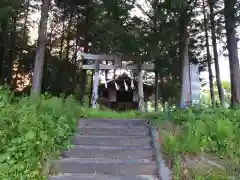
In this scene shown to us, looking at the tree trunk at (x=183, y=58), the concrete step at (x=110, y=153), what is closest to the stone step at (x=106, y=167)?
the concrete step at (x=110, y=153)

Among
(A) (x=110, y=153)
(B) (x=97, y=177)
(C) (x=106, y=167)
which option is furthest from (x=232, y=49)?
(B) (x=97, y=177)

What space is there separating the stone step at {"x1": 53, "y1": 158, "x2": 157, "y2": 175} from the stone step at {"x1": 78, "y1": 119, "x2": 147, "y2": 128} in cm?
248

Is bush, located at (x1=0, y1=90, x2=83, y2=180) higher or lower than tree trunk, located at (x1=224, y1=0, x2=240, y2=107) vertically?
lower

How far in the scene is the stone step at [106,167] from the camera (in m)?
5.10

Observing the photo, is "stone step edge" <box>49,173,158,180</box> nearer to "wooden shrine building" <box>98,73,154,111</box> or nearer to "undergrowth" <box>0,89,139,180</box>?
"undergrowth" <box>0,89,139,180</box>

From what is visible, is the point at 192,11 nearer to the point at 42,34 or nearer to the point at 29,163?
the point at 42,34

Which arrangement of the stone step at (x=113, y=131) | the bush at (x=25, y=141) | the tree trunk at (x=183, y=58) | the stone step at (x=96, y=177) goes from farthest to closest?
1. the tree trunk at (x=183, y=58)
2. the stone step at (x=113, y=131)
3. the stone step at (x=96, y=177)
4. the bush at (x=25, y=141)

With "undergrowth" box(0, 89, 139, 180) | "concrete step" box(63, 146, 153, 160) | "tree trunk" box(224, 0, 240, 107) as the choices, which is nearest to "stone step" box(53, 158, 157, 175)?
"undergrowth" box(0, 89, 139, 180)

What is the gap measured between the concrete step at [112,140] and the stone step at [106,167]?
1.14 m

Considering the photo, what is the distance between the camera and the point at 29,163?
434 centimetres

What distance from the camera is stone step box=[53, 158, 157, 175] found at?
16.7 feet

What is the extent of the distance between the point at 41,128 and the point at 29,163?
34.4 inches

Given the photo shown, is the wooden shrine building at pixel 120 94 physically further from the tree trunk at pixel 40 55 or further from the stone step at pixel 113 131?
the stone step at pixel 113 131

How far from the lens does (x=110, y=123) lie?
812 cm
